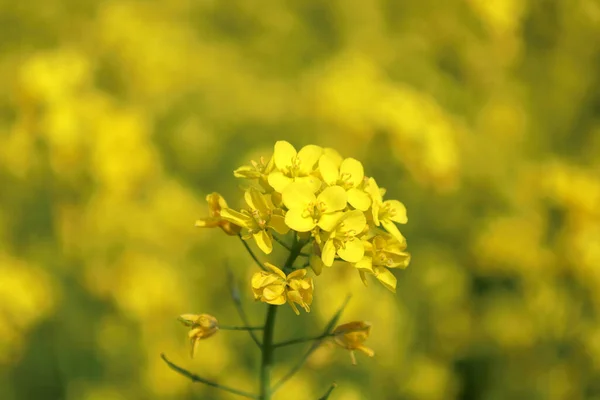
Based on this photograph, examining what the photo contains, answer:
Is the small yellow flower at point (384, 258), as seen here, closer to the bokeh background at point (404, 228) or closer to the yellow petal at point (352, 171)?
the yellow petal at point (352, 171)

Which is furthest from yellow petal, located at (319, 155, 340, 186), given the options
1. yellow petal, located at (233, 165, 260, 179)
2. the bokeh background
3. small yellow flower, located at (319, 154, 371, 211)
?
the bokeh background

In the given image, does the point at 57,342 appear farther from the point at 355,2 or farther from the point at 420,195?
the point at 355,2

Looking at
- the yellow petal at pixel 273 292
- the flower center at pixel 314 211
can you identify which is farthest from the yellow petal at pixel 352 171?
the yellow petal at pixel 273 292

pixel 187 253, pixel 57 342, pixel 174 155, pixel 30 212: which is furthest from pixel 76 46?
pixel 57 342

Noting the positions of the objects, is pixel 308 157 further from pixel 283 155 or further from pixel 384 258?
pixel 384 258

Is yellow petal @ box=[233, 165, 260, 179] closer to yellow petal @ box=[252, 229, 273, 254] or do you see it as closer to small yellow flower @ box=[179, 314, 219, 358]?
yellow petal @ box=[252, 229, 273, 254]
